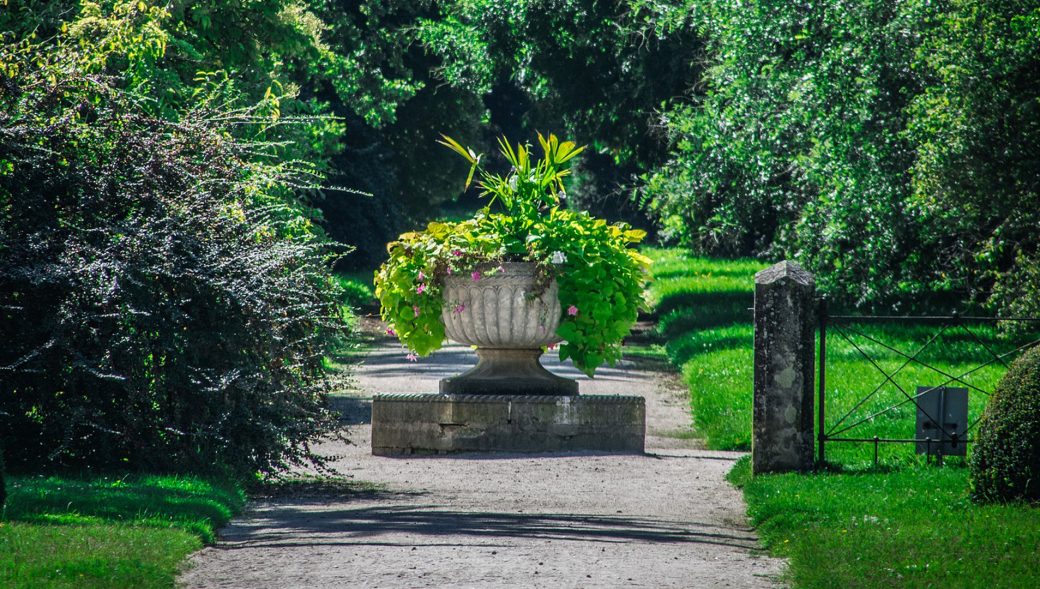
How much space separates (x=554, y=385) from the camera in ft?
42.2

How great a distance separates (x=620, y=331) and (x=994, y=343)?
9965 millimetres

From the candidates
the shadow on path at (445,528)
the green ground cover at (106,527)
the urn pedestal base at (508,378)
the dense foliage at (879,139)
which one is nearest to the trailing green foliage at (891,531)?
the shadow on path at (445,528)

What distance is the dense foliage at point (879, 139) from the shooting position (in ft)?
62.2

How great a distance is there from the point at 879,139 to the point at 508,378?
36.9 feet

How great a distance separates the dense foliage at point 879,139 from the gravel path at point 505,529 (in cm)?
826

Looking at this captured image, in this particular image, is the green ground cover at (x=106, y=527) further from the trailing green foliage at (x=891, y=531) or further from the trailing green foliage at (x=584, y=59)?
the trailing green foliage at (x=584, y=59)

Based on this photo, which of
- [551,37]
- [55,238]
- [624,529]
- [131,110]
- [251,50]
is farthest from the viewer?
[551,37]

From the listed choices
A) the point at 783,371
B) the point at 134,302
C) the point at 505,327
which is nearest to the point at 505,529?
the point at 783,371

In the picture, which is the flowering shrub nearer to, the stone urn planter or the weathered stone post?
the stone urn planter

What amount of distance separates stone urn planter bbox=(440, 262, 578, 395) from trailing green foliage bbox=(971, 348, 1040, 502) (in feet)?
14.8

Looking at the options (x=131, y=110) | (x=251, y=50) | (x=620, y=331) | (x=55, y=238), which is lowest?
(x=620, y=331)

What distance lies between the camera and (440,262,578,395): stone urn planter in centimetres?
1252

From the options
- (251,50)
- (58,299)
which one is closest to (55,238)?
(58,299)

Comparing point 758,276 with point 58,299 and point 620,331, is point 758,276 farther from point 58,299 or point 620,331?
point 58,299
